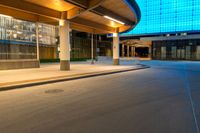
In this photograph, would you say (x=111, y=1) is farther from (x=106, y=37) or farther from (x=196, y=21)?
(x=196, y=21)

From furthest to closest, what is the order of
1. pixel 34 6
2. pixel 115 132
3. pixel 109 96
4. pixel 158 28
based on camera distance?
pixel 158 28
pixel 34 6
pixel 109 96
pixel 115 132

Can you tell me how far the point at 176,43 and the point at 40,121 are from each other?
49.4 meters

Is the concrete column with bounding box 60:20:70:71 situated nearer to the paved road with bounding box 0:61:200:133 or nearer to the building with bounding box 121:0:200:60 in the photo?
the paved road with bounding box 0:61:200:133

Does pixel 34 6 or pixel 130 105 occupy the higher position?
pixel 34 6

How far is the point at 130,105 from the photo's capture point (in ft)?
19.6

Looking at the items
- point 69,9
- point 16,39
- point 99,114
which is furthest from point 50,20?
point 99,114

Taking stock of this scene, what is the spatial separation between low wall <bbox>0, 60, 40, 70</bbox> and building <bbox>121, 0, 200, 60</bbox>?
40.0 meters

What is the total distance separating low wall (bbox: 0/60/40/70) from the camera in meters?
16.5

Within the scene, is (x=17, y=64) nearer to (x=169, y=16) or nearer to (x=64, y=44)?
(x=64, y=44)

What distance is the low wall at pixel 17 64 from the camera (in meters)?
16.5

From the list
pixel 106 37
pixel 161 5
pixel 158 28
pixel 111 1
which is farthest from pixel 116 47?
pixel 161 5

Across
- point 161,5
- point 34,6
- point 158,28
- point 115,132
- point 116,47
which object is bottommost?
point 115,132

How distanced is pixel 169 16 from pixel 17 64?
5366cm

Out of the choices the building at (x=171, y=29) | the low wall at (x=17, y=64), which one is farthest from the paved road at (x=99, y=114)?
the building at (x=171, y=29)
